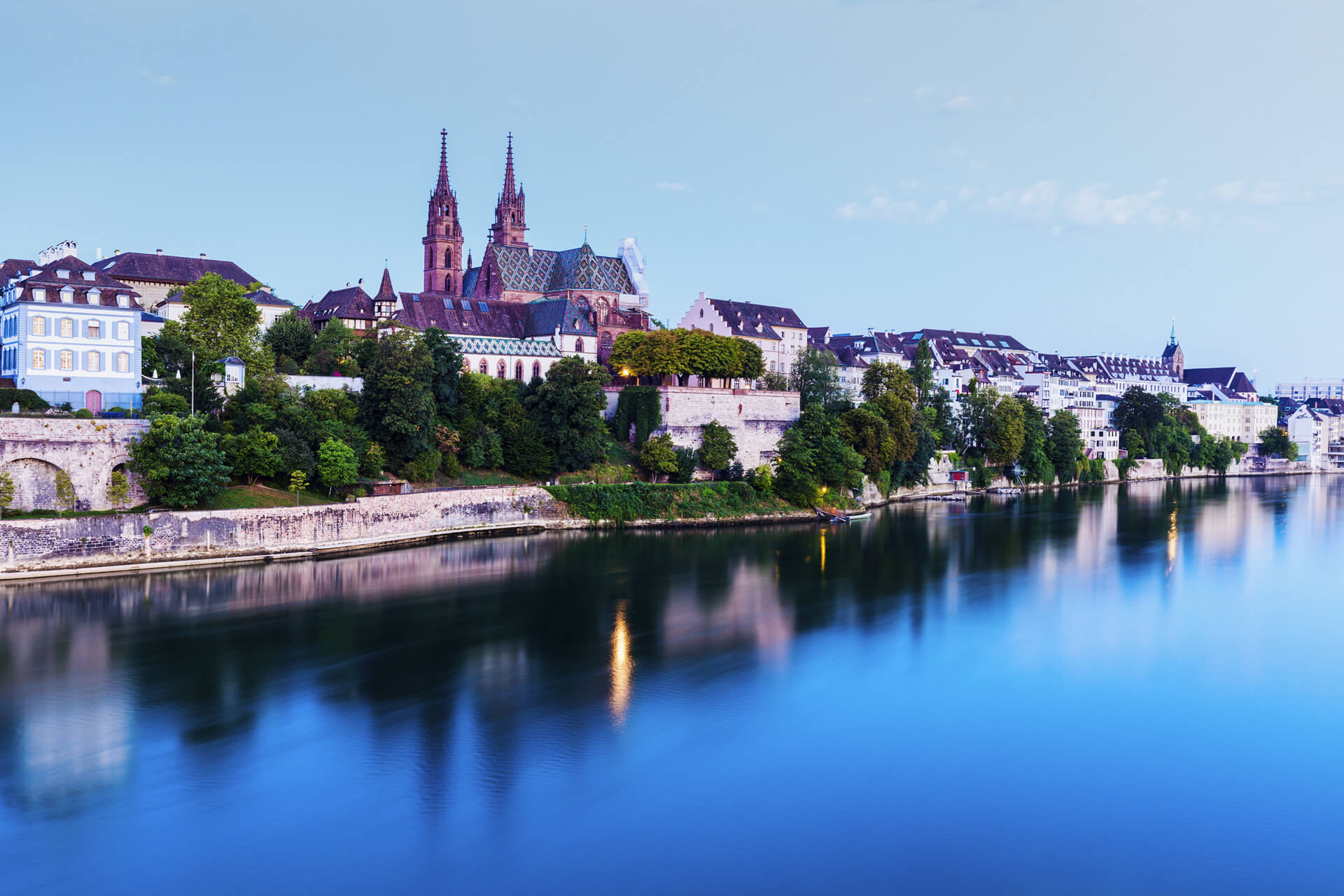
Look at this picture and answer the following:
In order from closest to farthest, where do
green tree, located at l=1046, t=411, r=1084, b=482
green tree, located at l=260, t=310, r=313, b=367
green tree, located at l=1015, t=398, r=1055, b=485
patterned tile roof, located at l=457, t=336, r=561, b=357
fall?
green tree, located at l=260, t=310, r=313, b=367 < patterned tile roof, located at l=457, t=336, r=561, b=357 < green tree, located at l=1015, t=398, r=1055, b=485 < green tree, located at l=1046, t=411, r=1084, b=482

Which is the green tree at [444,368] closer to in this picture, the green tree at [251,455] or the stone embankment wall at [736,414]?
the stone embankment wall at [736,414]

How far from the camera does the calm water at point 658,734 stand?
47.5 feet

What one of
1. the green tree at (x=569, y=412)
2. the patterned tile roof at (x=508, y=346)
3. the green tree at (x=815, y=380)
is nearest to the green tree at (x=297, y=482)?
the green tree at (x=569, y=412)

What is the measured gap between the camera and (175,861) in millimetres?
14094

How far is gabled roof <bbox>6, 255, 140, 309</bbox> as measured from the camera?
3216cm

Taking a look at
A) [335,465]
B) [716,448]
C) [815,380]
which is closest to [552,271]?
[815,380]

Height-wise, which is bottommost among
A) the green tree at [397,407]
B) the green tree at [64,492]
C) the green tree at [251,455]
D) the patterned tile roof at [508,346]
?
the green tree at [64,492]

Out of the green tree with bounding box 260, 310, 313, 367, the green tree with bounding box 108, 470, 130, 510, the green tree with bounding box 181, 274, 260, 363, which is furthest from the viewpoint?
the green tree with bounding box 260, 310, 313, 367

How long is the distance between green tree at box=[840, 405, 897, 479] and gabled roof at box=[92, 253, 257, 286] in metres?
27.8

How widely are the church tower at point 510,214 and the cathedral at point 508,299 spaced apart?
0.21ft

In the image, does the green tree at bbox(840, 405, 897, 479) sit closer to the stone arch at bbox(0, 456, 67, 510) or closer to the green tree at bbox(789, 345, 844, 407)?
the green tree at bbox(789, 345, 844, 407)

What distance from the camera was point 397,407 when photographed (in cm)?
3788

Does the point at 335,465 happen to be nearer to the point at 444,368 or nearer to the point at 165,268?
the point at 444,368

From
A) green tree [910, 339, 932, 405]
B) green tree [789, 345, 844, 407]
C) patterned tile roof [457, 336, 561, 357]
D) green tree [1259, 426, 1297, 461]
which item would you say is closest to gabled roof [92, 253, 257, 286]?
patterned tile roof [457, 336, 561, 357]
